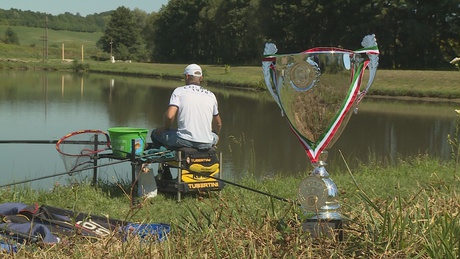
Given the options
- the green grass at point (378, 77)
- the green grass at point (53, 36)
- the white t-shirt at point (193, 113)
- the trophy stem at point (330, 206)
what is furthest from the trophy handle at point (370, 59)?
the green grass at point (53, 36)

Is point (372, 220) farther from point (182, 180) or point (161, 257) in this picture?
point (182, 180)

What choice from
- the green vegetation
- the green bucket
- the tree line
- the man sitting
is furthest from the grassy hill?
the green vegetation

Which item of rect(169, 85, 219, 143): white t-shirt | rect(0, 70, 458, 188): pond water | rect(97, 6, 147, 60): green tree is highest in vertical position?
rect(97, 6, 147, 60): green tree

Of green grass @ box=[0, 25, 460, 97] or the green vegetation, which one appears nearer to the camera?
the green vegetation

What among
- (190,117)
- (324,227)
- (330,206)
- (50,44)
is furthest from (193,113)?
(50,44)

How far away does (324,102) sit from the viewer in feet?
11.3

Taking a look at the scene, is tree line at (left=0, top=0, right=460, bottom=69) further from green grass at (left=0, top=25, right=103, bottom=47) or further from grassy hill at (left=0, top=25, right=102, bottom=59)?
green grass at (left=0, top=25, right=103, bottom=47)

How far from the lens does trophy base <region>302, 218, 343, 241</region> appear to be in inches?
116

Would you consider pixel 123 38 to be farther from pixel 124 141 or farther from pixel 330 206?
pixel 330 206

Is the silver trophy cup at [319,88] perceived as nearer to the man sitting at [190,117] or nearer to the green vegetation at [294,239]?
the green vegetation at [294,239]

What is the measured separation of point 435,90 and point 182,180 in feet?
65.3

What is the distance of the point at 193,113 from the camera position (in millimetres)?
5844

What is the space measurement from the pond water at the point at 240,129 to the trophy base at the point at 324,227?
441 cm

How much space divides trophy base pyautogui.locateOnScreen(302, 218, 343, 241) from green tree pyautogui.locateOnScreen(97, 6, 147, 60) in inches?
2734
